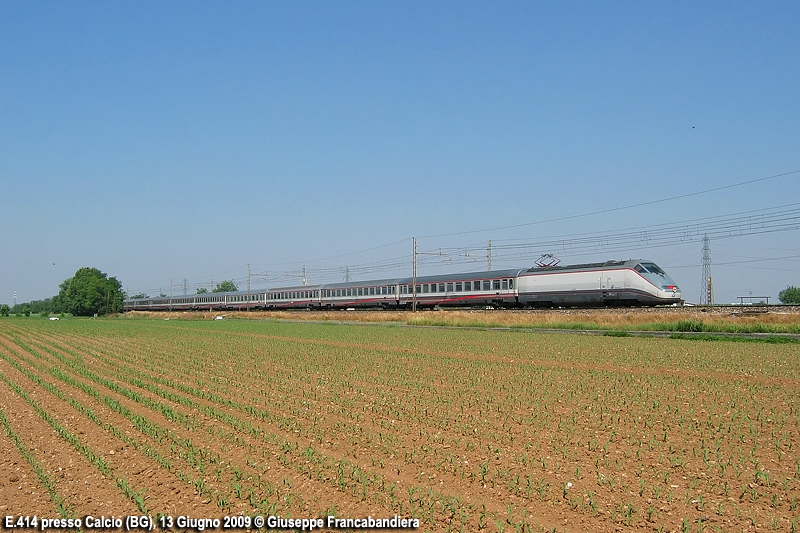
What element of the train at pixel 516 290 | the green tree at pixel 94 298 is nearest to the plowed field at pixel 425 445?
the train at pixel 516 290

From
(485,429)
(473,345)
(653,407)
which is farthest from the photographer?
(473,345)

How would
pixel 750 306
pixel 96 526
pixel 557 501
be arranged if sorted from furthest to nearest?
pixel 750 306
pixel 557 501
pixel 96 526

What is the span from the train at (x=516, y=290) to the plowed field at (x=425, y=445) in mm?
25359

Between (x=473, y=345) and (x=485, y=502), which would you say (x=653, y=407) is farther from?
(x=473, y=345)

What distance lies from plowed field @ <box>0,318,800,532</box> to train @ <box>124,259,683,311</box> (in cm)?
2536

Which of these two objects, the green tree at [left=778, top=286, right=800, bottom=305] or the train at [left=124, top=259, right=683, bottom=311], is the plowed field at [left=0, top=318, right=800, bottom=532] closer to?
the train at [left=124, top=259, right=683, bottom=311]

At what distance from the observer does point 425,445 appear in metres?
9.67

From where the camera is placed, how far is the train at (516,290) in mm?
44375

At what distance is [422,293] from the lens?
204ft

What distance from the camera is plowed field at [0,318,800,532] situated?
23.3ft

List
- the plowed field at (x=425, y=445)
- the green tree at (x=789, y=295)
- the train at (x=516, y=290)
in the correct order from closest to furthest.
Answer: the plowed field at (x=425, y=445)
the train at (x=516, y=290)
the green tree at (x=789, y=295)

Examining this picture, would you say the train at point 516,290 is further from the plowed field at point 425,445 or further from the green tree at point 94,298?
the green tree at point 94,298

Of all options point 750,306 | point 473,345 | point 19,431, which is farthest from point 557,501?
point 750,306

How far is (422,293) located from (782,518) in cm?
5555
